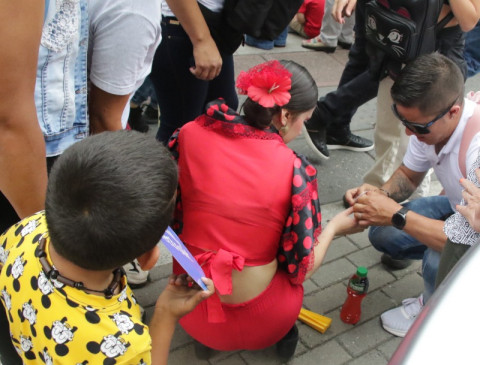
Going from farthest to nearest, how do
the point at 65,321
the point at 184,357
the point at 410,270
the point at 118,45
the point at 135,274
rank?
the point at 410,270 < the point at 135,274 < the point at 184,357 < the point at 118,45 < the point at 65,321

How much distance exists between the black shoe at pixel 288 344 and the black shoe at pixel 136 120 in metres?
2.08

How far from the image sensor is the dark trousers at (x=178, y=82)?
278 centimetres

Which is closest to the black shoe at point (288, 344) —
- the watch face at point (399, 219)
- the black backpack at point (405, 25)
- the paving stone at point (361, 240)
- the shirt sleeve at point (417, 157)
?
the watch face at point (399, 219)

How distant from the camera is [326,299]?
2961mm

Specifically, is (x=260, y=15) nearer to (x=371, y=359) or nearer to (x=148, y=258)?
(x=148, y=258)

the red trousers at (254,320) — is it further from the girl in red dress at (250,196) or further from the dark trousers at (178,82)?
the dark trousers at (178,82)

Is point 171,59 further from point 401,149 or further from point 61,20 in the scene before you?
point 401,149

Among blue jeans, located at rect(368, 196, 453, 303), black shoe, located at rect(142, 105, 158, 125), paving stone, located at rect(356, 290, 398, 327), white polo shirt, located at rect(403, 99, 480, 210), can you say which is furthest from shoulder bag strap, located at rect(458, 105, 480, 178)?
black shoe, located at rect(142, 105, 158, 125)

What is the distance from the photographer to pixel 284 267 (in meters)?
2.32

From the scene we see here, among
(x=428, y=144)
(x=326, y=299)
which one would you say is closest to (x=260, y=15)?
(x=428, y=144)

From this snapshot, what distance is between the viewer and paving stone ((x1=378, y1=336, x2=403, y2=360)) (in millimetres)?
2702

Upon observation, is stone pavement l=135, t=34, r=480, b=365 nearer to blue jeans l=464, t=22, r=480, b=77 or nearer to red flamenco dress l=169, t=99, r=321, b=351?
red flamenco dress l=169, t=99, r=321, b=351

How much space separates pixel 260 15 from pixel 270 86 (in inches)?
29.5

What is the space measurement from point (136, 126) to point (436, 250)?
7.90 ft
